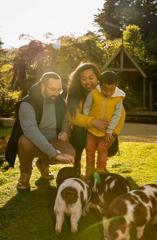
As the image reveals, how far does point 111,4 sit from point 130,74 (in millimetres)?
22587

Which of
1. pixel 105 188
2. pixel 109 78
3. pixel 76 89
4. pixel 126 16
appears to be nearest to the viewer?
pixel 105 188

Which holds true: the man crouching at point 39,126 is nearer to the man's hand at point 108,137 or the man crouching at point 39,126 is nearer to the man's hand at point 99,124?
the man's hand at point 99,124

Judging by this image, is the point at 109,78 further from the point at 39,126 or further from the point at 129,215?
the point at 129,215

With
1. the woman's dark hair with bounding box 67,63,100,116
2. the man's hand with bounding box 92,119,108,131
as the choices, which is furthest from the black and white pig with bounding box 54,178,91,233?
the woman's dark hair with bounding box 67,63,100,116

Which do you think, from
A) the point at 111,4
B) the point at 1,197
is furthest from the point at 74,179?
the point at 111,4

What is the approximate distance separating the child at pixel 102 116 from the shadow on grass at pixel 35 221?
1.01 metres

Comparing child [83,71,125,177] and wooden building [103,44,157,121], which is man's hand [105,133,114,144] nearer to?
child [83,71,125,177]

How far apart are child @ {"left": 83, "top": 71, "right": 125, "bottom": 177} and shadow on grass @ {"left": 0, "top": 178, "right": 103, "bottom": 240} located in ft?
3.33

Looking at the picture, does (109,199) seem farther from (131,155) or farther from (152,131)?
(152,131)

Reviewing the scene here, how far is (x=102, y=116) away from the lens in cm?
678

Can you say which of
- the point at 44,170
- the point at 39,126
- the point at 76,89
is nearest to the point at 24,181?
the point at 44,170

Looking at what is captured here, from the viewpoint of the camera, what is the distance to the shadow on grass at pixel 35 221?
4672mm

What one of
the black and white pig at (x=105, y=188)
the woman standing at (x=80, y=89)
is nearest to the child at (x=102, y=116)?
the woman standing at (x=80, y=89)

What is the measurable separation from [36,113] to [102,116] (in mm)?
1068
